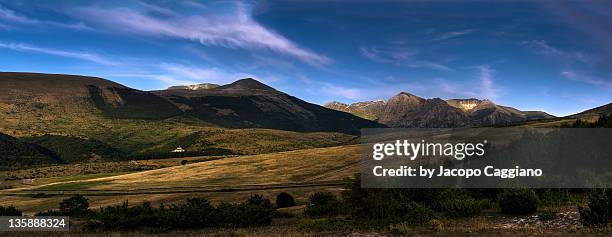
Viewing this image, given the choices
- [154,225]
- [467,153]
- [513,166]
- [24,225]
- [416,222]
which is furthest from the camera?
[467,153]

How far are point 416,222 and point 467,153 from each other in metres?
29.3

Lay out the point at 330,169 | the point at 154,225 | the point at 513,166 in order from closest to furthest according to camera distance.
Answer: the point at 154,225 → the point at 513,166 → the point at 330,169

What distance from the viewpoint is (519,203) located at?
34969 millimetres

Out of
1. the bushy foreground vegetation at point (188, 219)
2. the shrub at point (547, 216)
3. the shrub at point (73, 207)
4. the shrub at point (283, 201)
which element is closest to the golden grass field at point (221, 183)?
the shrub at point (283, 201)

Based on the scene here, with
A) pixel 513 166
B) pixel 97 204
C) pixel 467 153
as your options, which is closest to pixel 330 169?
pixel 97 204

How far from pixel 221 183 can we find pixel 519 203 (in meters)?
100.0

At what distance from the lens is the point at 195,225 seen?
1523 inches

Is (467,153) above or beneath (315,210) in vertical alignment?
above

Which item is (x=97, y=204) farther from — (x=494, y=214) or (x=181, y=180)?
(x=494, y=214)

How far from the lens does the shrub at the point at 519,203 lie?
34906 mm

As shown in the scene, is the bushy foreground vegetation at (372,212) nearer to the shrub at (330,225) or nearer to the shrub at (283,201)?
the shrub at (330,225)

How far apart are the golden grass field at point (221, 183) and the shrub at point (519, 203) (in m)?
51.1

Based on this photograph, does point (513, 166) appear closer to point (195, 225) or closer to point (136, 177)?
point (195, 225)

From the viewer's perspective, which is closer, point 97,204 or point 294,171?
point 97,204
